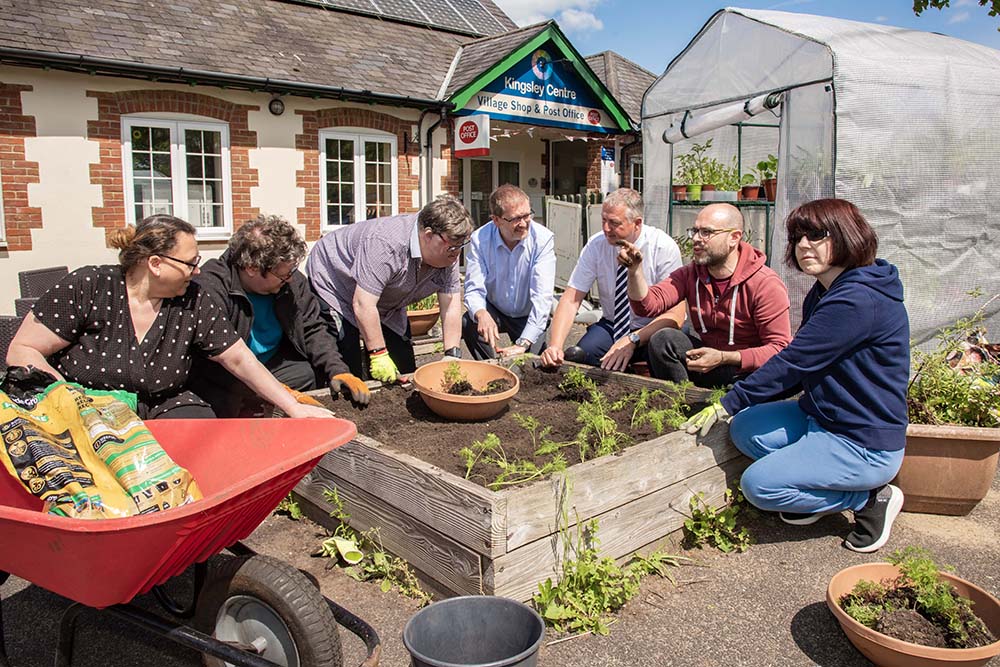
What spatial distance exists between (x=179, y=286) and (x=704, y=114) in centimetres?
614

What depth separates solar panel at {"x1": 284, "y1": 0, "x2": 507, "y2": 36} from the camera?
1251 centimetres

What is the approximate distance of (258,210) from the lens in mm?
10062

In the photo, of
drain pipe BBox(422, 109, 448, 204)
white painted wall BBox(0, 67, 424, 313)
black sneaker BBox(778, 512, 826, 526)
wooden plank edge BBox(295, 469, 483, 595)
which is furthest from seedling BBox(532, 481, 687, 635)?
drain pipe BBox(422, 109, 448, 204)

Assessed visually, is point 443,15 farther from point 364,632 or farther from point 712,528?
point 364,632

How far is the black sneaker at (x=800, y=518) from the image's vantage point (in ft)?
10.6

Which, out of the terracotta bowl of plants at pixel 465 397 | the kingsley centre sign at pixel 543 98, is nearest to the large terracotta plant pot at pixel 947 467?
the terracotta bowl of plants at pixel 465 397

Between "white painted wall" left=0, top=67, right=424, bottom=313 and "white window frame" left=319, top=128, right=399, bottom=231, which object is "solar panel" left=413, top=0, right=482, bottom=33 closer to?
"white window frame" left=319, top=128, right=399, bottom=231

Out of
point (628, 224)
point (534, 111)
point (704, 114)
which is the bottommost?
point (628, 224)

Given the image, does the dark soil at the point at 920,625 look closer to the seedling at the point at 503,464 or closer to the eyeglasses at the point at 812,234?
the seedling at the point at 503,464

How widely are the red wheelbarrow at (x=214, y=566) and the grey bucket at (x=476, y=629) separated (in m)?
0.17

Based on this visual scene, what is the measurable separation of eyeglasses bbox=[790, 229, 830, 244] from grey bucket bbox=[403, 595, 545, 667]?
74.4 inches

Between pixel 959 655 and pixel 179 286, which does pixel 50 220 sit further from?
pixel 959 655

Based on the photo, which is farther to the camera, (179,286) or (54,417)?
(179,286)

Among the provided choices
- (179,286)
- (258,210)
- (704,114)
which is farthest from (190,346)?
(258,210)
